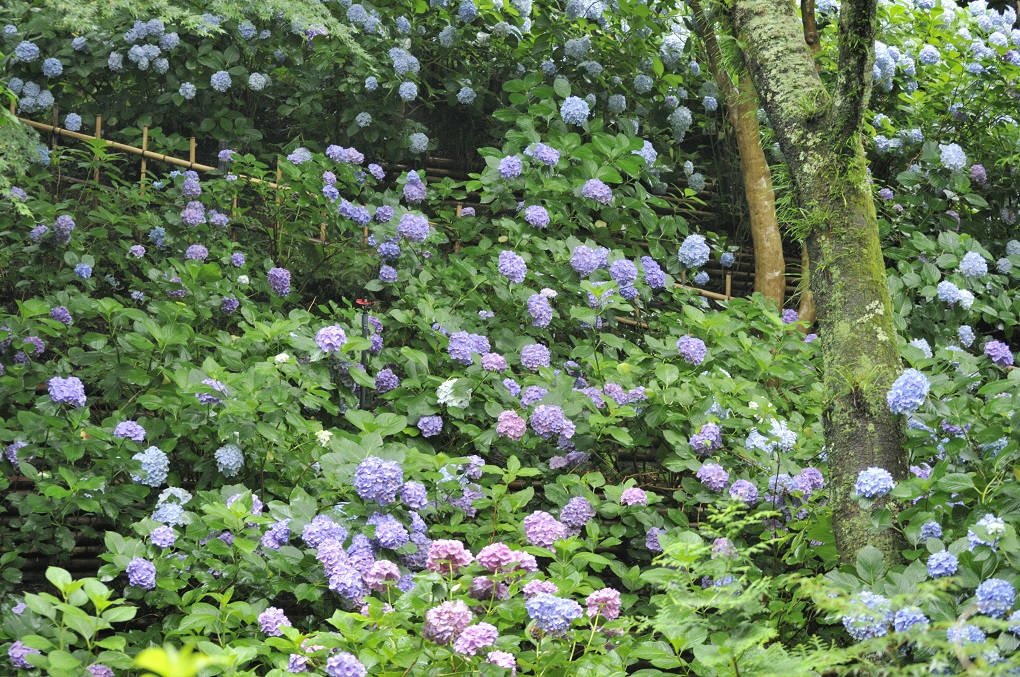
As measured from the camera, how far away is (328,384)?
3.05 meters

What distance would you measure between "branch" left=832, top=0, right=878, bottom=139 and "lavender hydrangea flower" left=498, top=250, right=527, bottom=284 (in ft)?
4.23

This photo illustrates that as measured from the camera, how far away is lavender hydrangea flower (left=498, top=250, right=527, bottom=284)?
3.62 m

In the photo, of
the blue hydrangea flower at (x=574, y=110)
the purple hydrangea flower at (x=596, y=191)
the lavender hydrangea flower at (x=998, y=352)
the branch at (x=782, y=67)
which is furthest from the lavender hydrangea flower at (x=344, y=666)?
the lavender hydrangea flower at (x=998, y=352)

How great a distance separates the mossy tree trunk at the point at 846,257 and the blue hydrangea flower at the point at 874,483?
0.41 feet

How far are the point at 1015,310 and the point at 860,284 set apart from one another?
2.56 m

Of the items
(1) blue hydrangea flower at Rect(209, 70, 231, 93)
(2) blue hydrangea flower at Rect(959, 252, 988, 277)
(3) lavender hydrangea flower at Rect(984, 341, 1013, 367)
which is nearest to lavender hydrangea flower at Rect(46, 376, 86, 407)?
(1) blue hydrangea flower at Rect(209, 70, 231, 93)

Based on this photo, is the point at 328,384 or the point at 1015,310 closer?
the point at 328,384

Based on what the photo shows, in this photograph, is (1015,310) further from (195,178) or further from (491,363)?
(195,178)

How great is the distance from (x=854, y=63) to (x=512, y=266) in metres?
1.41

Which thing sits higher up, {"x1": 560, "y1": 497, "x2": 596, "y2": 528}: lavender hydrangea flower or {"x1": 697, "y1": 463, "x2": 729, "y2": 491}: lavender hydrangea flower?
{"x1": 697, "y1": 463, "x2": 729, "y2": 491}: lavender hydrangea flower

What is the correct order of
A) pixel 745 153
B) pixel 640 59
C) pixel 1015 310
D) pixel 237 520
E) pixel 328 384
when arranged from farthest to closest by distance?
pixel 640 59 → pixel 745 153 → pixel 1015 310 → pixel 328 384 → pixel 237 520

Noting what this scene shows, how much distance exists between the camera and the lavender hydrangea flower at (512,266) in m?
3.62

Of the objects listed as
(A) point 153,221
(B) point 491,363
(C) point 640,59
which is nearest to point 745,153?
(C) point 640,59

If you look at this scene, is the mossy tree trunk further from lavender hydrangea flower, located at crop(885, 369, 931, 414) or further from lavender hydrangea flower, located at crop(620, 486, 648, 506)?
lavender hydrangea flower, located at crop(620, 486, 648, 506)
